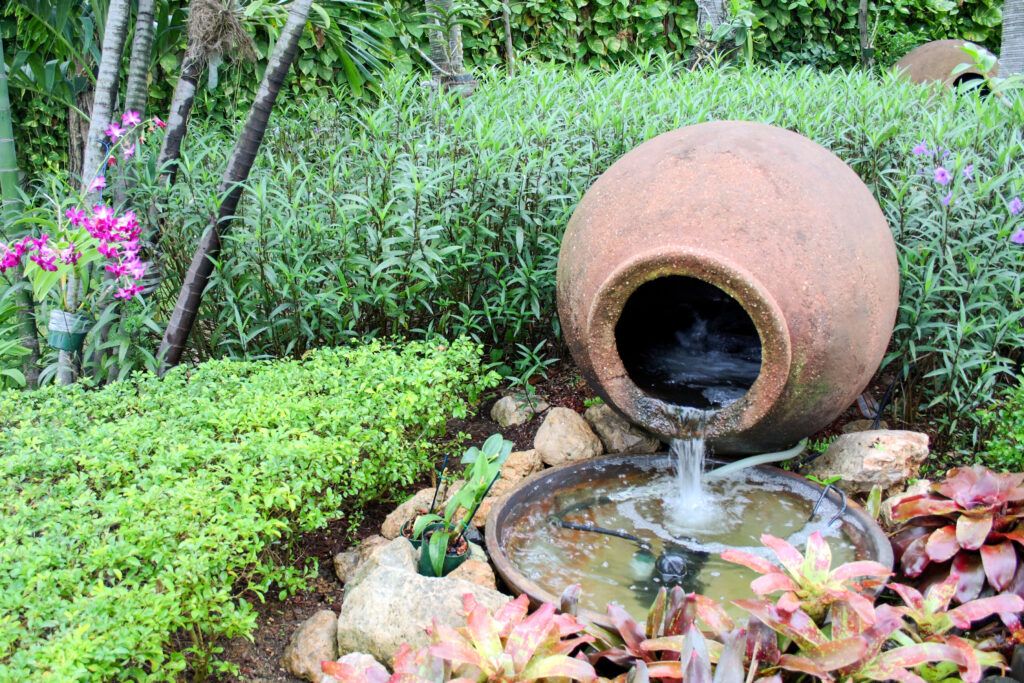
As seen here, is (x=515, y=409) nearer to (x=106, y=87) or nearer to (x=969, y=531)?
(x=969, y=531)

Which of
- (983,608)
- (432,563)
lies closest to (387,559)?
(432,563)

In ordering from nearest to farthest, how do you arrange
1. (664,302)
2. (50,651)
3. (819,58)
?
(50,651) → (664,302) → (819,58)

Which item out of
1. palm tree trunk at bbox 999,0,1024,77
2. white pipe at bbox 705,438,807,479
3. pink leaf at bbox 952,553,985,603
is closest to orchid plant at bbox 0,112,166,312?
white pipe at bbox 705,438,807,479

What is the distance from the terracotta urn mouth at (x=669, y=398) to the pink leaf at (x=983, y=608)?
31.9 inches

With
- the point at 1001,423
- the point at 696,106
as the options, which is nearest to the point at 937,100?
the point at 696,106

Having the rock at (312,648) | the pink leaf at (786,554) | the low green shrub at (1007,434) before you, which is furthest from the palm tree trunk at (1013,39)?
the rock at (312,648)

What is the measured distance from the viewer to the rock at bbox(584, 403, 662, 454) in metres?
3.56

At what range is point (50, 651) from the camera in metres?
1.78

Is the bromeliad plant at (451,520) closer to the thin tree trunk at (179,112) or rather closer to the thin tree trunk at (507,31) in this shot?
the thin tree trunk at (179,112)

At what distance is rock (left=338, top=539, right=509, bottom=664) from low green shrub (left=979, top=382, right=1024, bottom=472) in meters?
2.11

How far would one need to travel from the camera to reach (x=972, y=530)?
268 cm

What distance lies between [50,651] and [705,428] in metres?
2.06

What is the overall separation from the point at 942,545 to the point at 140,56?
149 inches

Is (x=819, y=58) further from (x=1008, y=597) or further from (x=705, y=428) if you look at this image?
(x=1008, y=597)
